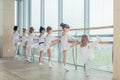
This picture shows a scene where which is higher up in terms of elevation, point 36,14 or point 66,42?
point 36,14

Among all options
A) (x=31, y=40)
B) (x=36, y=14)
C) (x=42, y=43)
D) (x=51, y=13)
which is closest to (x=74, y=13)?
(x=42, y=43)

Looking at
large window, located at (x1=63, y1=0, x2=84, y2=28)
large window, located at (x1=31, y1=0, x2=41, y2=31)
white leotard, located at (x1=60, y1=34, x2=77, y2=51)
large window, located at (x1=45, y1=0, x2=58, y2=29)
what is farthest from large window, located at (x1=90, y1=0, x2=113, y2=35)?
large window, located at (x1=31, y1=0, x2=41, y2=31)

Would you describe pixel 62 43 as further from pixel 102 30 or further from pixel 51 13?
pixel 51 13

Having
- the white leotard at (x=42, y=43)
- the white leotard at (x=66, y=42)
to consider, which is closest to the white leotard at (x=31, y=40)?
the white leotard at (x=42, y=43)

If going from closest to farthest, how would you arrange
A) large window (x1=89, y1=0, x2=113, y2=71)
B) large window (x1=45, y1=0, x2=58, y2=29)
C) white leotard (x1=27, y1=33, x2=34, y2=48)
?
1. large window (x1=89, y1=0, x2=113, y2=71)
2. white leotard (x1=27, y1=33, x2=34, y2=48)
3. large window (x1=45, y1=0, x2=58, y2=29)

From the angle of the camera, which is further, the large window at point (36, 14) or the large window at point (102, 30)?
the large window at point (36, 14)

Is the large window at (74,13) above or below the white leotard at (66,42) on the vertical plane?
above

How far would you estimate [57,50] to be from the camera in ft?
27.6

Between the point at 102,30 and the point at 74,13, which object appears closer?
the point at 102,30

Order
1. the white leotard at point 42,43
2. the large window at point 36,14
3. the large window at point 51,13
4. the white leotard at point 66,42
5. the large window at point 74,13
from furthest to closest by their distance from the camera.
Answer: the large window at point 36,14 < the large window at point 51,13 < the white leotard at point 42,43 < the large window at point 74,13 < the white leotard at point 66,42

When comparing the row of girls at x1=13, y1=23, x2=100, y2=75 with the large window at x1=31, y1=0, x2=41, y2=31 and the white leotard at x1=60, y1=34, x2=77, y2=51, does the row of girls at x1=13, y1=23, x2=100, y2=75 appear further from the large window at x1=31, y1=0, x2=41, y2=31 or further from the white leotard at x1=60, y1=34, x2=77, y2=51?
the large window at x1=31, y1=0, x2=41, y2=31

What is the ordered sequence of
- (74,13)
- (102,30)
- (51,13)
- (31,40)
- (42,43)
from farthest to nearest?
(51,13)
(31,40)
(74,13)
(42,43)
(102,30)

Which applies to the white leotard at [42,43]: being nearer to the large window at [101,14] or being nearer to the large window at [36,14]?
the large window at [101,14]

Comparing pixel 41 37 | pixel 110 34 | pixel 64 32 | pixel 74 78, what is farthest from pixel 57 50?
pixel 74 78
